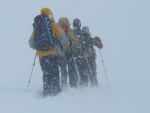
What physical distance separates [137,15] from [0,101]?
5892 cm

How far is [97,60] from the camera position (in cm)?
3309

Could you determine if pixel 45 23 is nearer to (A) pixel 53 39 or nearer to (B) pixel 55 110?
(A) pixel 53 39

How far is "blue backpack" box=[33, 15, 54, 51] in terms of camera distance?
9805 mm

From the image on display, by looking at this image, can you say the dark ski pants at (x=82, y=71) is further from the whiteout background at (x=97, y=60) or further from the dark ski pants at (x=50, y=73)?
the dark ski pants at (x=50, y=73)

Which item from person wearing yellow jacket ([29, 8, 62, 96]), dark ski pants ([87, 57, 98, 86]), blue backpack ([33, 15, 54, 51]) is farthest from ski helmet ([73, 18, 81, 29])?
blue backpack ([33, 15, 54, 51])

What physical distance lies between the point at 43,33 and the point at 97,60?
23389 millimetres

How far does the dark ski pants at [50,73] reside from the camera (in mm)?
10102

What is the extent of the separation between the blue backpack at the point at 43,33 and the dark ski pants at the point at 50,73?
30 cm

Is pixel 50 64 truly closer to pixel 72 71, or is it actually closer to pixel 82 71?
pixel 72 71

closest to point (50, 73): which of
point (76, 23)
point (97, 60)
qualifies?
point (76, 23)

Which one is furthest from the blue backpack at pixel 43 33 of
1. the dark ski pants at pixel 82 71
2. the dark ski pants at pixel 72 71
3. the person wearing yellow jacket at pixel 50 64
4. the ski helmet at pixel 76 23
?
the dark ski pants at pixel 82 71

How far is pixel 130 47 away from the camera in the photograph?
41125 mm

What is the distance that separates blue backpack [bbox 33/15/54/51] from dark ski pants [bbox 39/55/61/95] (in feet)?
0.98

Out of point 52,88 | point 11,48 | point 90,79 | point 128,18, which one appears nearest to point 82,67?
point 90,79
